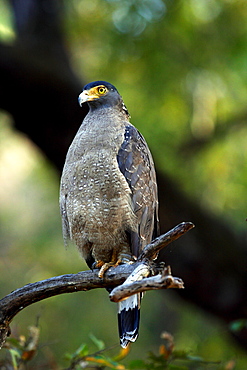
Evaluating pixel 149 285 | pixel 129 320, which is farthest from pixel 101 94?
pixel 149 285

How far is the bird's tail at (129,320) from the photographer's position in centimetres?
321

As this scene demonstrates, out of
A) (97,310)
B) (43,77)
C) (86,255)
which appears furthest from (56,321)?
(86,255)

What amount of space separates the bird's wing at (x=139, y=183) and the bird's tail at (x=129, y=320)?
335 mm

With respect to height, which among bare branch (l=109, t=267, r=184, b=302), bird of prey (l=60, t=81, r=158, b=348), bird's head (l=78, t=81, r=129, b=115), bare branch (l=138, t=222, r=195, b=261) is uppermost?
bird's head (l=78, t=81, r=129, b=115)

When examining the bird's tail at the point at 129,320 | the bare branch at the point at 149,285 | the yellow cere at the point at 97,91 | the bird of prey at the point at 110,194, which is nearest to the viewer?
the bare branch at the point at 149,285

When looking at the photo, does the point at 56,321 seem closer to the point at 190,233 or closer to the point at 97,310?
the point at 97,310

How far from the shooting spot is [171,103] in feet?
21.4

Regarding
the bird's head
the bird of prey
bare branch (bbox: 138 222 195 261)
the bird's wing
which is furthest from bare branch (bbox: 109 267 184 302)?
the bird's head

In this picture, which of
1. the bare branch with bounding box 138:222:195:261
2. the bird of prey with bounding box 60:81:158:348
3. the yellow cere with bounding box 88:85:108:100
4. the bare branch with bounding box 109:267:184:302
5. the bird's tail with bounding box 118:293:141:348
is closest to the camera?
the bare branch with bounding box 109:267:184:302

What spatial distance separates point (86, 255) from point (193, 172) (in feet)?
11.5

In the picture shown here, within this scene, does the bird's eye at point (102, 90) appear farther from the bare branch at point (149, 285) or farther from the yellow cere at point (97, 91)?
the bare branch at point (149, 285)

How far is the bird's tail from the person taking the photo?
321 centimetres

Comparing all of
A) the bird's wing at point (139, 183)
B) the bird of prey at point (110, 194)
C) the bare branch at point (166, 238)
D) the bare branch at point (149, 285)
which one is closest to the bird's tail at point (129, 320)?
the bird of prey at point (110, 194)

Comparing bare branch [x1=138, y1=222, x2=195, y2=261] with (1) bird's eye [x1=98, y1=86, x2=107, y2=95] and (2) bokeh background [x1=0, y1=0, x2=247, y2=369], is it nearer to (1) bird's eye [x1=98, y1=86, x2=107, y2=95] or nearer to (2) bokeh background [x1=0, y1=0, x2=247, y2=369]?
(1) bird's eye [x1=98, y1=86, x2=107, y2=95]
